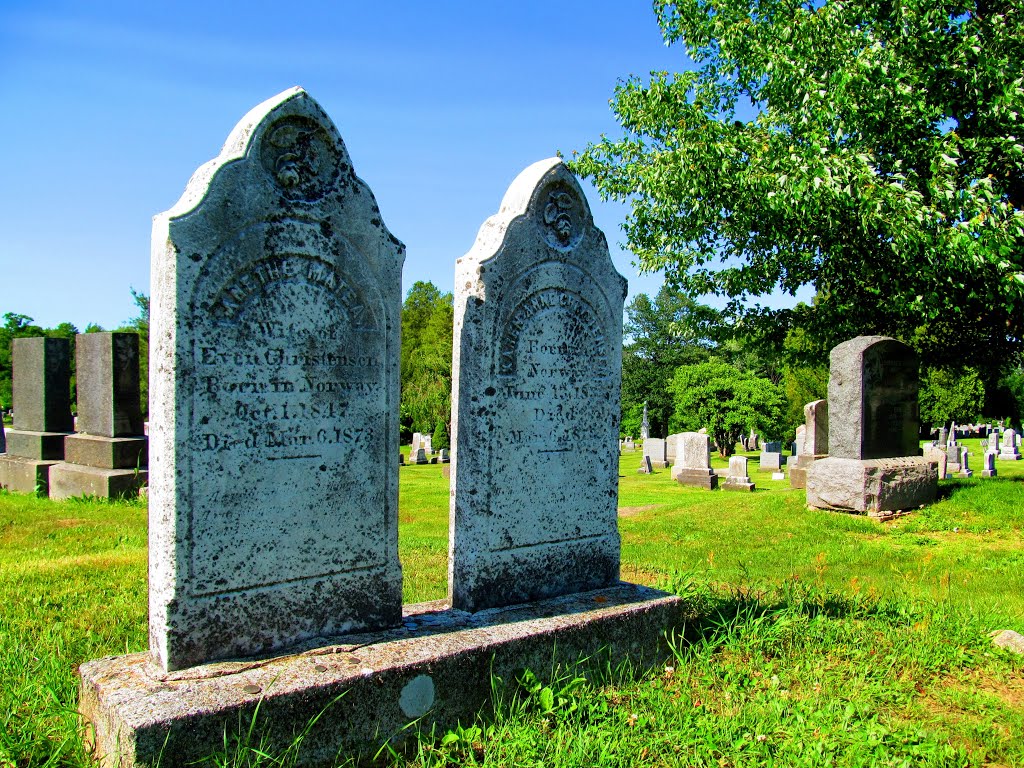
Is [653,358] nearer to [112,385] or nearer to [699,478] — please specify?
[699,478]

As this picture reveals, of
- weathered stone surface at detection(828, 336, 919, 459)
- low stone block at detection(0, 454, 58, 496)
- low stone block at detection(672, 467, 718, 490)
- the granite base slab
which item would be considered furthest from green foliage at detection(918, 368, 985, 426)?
the granite base slab

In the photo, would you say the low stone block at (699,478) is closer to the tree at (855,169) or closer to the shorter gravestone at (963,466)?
the tree at (855,169)

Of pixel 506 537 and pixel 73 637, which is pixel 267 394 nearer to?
pixel 506 537

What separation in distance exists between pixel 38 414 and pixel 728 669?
10752 mm

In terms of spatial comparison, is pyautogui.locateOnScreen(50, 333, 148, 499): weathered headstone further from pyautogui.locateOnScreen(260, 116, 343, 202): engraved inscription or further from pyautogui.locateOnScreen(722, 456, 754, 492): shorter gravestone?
pyautogui.locateOnScreen(722, 456, 754, 492): shorter gravestone

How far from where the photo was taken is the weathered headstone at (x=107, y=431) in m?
9.29

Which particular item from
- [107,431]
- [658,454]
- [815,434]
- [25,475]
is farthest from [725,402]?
[25,475]

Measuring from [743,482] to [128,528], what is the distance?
12.8 m

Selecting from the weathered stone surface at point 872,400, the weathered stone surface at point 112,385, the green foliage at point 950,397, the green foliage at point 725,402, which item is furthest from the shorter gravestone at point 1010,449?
the weathered stone surface at point 112,385

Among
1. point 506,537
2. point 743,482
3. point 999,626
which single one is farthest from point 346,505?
point 743,482

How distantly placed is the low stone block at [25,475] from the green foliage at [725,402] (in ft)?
91.9

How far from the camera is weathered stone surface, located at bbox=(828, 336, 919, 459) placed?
32.2 feet

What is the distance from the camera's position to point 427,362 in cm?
3269

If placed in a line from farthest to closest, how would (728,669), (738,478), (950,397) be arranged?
(950,397) < (738,478) < (728,669)
